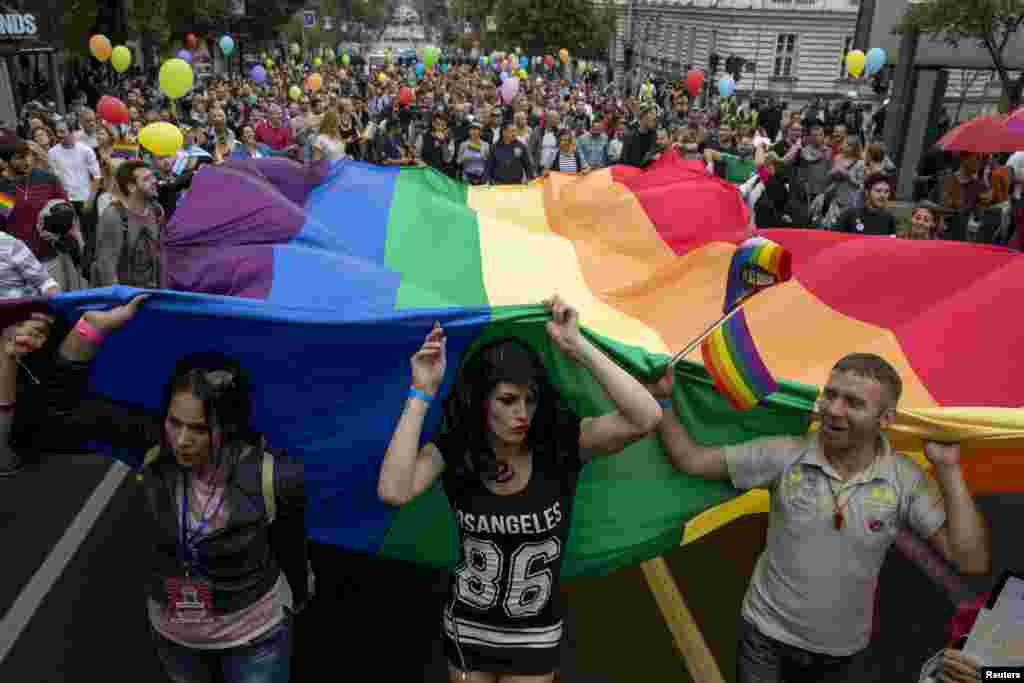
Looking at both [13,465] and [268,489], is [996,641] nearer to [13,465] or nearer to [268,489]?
[268,489]

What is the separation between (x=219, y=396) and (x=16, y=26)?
67.8 ft

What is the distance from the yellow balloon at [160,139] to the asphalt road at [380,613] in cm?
442

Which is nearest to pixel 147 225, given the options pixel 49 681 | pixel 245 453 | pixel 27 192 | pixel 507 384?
pixel 27 192

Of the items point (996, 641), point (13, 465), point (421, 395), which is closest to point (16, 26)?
point (13, 465)

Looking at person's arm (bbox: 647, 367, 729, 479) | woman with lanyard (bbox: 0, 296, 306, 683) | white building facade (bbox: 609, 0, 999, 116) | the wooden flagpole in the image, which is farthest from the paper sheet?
white building facade (bbox: 609, 0, 999, 116)

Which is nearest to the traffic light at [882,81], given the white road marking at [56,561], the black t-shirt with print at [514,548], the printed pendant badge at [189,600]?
the white road marking at [56,561]

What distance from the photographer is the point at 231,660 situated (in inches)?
104

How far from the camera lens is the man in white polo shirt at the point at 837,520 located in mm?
2471

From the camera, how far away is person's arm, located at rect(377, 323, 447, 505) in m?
2.49

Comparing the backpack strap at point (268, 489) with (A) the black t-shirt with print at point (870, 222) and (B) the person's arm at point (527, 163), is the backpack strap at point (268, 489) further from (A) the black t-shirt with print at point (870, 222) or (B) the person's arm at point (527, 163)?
(B) the person's arm at point (527, 163)

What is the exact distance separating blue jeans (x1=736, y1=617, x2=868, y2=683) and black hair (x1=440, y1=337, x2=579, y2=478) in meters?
0.90

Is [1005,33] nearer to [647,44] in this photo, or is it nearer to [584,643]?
[584,643]

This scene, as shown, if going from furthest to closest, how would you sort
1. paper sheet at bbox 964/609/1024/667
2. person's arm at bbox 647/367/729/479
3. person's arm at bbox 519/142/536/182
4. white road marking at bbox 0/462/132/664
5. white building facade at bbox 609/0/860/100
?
1. white building facade at bbox 609/0/860/100
2. person's arm at bbox 519/142/536/182
3. white road marking at bbox 0/462/132/664
4. person's arm at bbox 647/367/729/479
5. paper sheet at bbox 964/609/1024/667

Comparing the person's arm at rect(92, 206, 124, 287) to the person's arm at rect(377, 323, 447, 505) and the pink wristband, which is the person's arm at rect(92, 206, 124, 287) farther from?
the person's arm at rect(377, 323, 447, 505)
